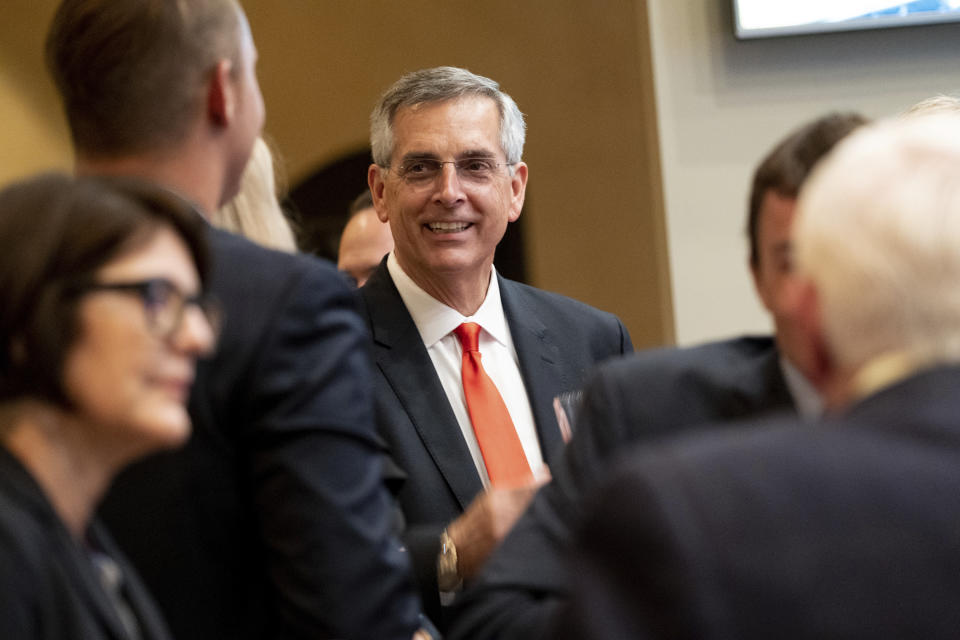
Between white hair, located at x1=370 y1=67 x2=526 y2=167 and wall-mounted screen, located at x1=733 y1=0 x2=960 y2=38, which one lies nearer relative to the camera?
white hair, located at x1=370 y1=67 x2=526 y2=167

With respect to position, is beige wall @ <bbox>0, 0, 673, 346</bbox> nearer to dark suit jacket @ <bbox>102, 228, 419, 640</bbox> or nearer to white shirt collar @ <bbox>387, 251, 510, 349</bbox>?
white shirt collar @ <bbox>387, 251, 510, 349</bbox>

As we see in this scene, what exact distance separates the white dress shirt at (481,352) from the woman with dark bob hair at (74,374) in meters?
1.41

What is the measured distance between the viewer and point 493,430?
271cm

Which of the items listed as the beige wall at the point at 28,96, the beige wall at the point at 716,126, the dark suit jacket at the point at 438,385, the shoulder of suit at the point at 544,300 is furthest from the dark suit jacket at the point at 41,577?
the beige wall at the point at 28,96

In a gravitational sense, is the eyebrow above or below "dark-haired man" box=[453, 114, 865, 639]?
above

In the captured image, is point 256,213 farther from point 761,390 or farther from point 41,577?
point 41,577

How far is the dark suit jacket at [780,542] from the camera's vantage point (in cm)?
106

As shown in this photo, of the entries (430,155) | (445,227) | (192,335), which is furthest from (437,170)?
(192,335)

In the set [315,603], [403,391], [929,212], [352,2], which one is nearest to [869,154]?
[929,212]

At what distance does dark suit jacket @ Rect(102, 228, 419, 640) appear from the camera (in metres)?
1.61

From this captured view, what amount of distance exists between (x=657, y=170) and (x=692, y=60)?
47cm

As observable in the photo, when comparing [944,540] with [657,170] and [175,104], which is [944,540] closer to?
[175,104]

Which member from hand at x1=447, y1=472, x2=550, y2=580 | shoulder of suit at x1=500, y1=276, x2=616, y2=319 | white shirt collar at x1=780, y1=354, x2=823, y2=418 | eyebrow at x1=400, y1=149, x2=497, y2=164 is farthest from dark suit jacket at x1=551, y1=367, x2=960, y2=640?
eyebrow at x1=400, y1=149, x2=497, y2=164

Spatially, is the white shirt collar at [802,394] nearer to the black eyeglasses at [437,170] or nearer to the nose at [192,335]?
the nose at [192,335]
